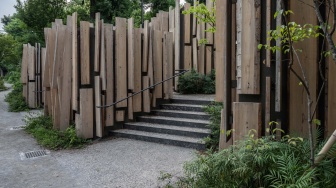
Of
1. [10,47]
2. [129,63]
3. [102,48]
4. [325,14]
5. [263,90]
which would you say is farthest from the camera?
[10,47]

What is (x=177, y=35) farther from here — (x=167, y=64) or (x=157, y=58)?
(x=157, y=58)

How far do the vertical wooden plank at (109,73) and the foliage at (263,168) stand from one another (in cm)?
409

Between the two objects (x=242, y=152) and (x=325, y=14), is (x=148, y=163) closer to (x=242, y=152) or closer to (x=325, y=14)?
(x=242, y=152)

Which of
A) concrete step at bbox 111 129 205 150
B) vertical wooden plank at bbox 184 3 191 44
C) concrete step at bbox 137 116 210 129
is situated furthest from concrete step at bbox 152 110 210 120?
vertical wooden plank at bbox 184 3 191 44

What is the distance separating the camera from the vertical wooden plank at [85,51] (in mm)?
6547

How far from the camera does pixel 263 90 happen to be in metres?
3.58

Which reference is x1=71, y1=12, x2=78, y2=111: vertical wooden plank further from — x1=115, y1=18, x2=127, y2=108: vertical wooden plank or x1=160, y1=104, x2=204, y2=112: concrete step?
Result: x1=160, y1=104, x2=204, y2=112: concrete step

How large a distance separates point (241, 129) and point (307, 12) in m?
1.66

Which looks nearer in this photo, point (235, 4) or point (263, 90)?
point (263, 90)

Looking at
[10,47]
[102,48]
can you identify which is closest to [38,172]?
[102,48]

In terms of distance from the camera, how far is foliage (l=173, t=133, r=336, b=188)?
8.55ft

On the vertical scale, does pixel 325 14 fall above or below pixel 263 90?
above

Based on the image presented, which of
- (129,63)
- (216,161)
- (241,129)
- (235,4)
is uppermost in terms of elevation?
(235,4)

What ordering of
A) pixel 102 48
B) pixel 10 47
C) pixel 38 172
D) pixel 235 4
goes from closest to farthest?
1. pixel 235 4
2. pixel 38 172
3. pixel 102 48
4. pixel 10 47
